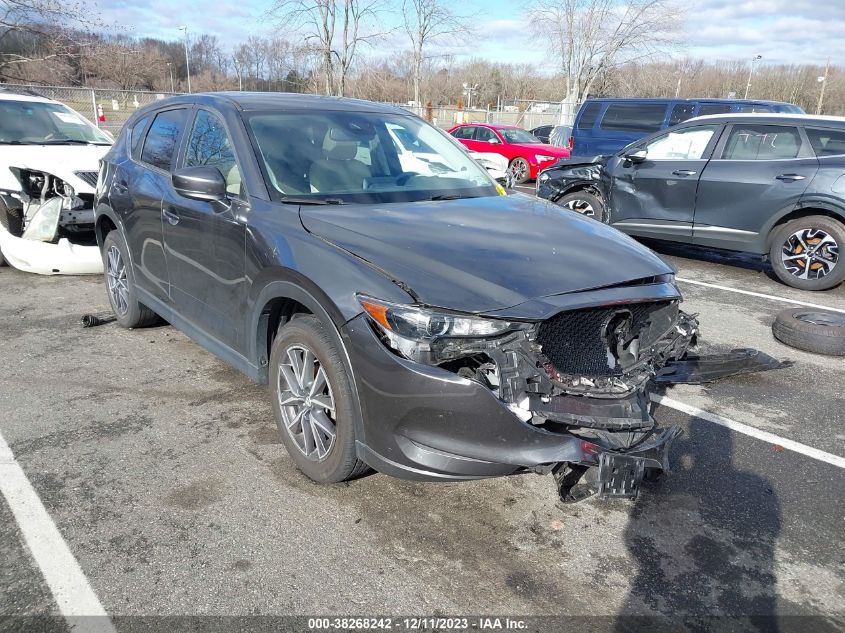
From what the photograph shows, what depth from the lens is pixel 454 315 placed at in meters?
2.59

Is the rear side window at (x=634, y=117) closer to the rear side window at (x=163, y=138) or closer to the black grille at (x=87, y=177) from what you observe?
the black grille at (x=87, y=177)

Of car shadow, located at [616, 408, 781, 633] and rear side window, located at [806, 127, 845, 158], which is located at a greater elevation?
rear side window, located at [806, 127, 845, 158]

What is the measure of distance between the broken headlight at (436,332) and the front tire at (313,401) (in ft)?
1.22

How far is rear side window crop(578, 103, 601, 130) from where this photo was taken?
45.8 ft

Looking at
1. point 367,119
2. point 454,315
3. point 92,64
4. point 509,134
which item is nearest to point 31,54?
point 92,64

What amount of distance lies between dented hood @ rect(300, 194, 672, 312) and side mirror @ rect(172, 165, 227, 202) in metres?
0.54

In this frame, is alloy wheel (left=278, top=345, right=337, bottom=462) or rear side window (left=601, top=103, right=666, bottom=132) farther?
rear side window (left=601, top=103, right=666, bottom=132)

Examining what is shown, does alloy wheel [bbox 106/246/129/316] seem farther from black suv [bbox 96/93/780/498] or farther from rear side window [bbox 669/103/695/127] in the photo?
rear side window [bbox 669/103/695/127]

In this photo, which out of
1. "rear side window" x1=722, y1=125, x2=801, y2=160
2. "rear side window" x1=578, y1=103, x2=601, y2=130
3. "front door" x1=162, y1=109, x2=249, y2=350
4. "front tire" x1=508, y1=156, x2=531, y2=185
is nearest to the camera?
"front door" x1=162, y1=109, x2=249, y2=350

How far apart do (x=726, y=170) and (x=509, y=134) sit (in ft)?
34.9

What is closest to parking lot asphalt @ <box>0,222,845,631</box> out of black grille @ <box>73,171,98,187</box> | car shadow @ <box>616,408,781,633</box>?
car shadow @ <box>616,408,781,633</box>

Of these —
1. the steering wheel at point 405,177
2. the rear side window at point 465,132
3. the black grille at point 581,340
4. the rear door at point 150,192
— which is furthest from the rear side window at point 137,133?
the rear side window at point 465,132

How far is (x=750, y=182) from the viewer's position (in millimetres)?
7496

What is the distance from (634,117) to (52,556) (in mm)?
13291
